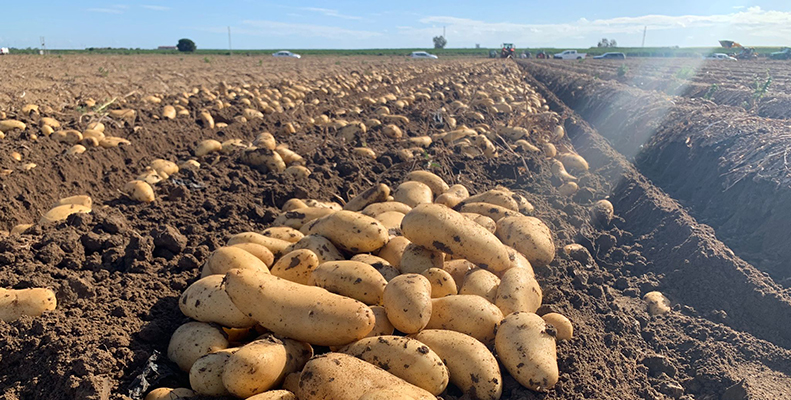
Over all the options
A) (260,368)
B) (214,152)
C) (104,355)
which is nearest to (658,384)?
(260,368)

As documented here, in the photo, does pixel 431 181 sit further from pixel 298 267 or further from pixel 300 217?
pixel 298 267

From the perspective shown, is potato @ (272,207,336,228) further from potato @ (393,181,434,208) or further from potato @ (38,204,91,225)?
potato @ (38,204,91,225)

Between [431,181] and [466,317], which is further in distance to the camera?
[431,181]

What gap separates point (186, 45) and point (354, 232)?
68.8 metres

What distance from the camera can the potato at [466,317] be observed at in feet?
9.52

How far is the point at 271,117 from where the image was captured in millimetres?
10344

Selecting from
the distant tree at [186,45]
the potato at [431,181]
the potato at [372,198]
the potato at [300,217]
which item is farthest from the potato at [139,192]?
the distant tree at [186,45]

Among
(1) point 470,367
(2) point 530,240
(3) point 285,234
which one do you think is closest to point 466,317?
(1) point 470,367

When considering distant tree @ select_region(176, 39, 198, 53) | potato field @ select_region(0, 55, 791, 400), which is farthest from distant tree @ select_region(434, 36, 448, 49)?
potato field @ select_region(0, 55, 791, 400)

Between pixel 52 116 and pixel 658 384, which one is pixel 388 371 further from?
pixel 52 116

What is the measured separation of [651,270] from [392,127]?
16.3ft

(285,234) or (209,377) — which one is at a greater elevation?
(285,234)

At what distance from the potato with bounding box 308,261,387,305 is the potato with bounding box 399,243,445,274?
37 cm

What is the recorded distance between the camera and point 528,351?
8.93ft
